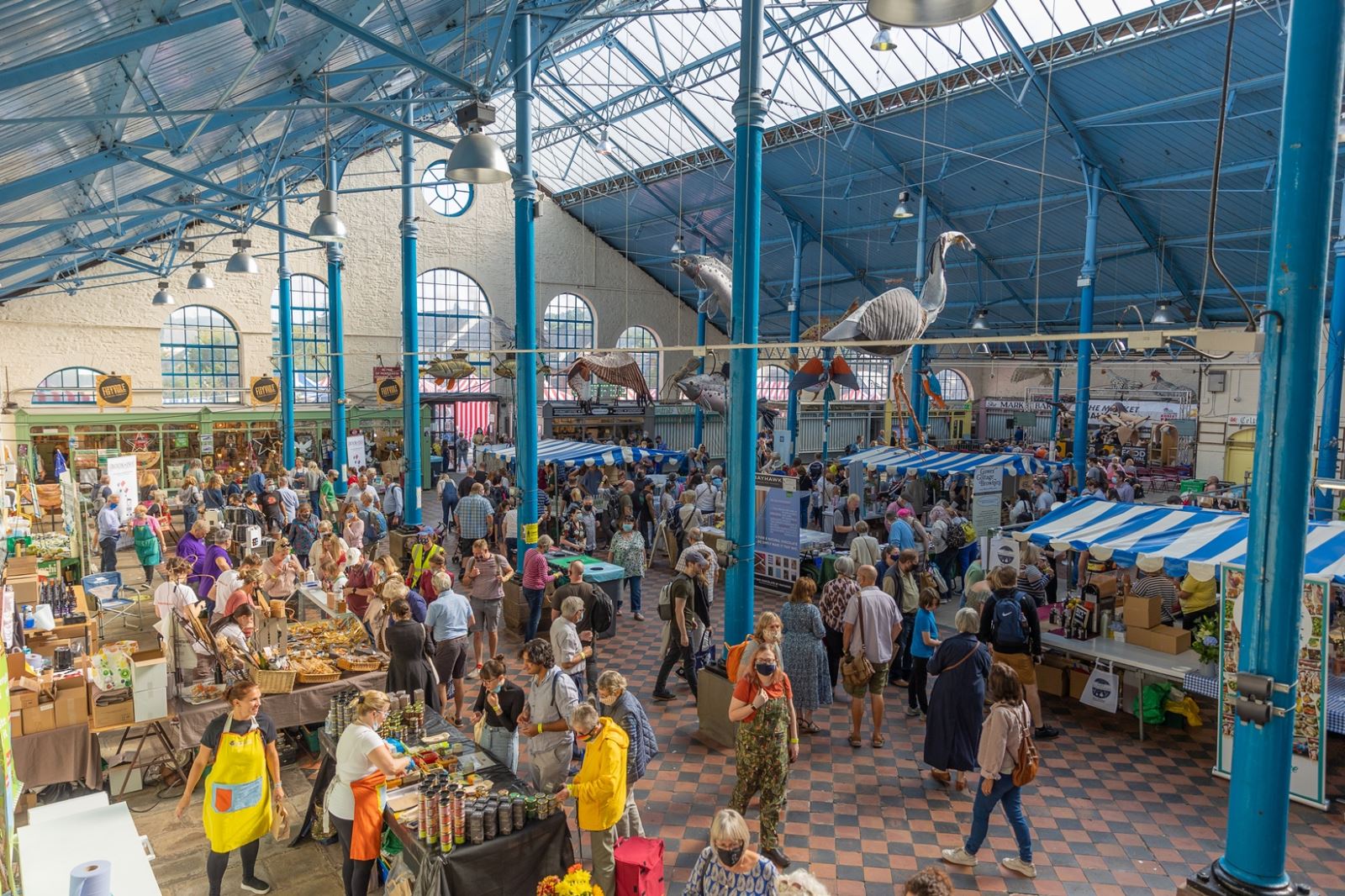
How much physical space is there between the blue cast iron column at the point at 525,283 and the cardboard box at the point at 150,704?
13.4ft

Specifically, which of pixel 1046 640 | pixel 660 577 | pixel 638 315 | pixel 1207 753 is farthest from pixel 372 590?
pixel 638 315

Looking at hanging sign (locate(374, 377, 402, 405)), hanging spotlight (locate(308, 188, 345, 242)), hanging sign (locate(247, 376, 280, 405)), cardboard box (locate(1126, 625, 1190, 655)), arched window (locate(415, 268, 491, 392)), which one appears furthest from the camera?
arched window (locate(415, 268, 491, 392))

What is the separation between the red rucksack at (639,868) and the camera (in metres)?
4.07

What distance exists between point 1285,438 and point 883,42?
12.1 metres

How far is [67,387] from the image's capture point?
66.1ft

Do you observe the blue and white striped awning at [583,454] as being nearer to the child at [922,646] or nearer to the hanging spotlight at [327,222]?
the hanging spotlight at [327,222]

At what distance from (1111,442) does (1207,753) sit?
79.3 feet

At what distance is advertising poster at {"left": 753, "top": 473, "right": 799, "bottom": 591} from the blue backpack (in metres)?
3.65

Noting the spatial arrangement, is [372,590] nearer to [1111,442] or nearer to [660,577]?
[660,577]

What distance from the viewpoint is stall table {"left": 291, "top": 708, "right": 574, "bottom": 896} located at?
A: 3.74 metres

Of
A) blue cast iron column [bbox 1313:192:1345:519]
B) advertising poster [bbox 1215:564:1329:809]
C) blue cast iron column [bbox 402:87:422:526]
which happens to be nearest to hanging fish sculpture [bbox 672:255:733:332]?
blue cast iron column [bbox 402:87:422:526]

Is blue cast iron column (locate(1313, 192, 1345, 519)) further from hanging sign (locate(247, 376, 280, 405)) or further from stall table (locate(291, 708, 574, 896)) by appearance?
hanging sign (locate(247, 376, 280, 405))

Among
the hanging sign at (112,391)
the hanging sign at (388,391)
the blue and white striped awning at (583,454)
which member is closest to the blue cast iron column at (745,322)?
the blue and white striped awning at (583,454)

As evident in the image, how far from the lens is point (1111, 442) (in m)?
28.0
